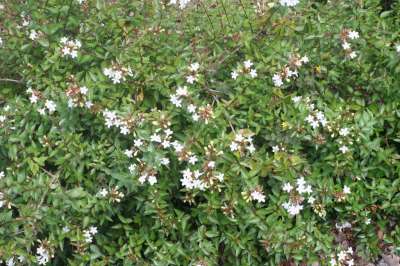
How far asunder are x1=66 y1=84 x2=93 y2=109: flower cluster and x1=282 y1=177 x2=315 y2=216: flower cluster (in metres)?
1.27

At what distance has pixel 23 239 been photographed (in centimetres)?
290

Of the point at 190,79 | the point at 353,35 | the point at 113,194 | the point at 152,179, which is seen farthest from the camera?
the point at 353,35

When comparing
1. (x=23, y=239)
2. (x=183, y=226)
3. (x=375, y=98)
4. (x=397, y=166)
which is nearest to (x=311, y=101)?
(x=375, y=98)

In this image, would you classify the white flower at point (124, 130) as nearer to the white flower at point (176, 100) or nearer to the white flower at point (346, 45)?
the white flower at point (176, 100)

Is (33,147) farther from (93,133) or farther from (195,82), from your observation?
(195,82)

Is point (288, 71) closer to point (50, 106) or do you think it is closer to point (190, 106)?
point (190, 106)

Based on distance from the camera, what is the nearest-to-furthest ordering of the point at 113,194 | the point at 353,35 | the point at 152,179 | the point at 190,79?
the point at 152,179 → the point at 113,194 → the point at 190,79 → the point at 353,35

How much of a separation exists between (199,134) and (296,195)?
2.19ft

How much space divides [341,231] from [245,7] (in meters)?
1.66

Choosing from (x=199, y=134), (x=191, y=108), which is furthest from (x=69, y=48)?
(x=199, y=134)

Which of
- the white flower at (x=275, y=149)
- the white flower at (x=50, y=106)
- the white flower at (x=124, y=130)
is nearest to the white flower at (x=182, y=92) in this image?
the white flower at (x=124, y=130)

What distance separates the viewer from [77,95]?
3078 mm

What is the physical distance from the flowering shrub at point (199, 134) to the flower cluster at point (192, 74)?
2 centimetres

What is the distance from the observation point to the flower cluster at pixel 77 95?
3.06 m
